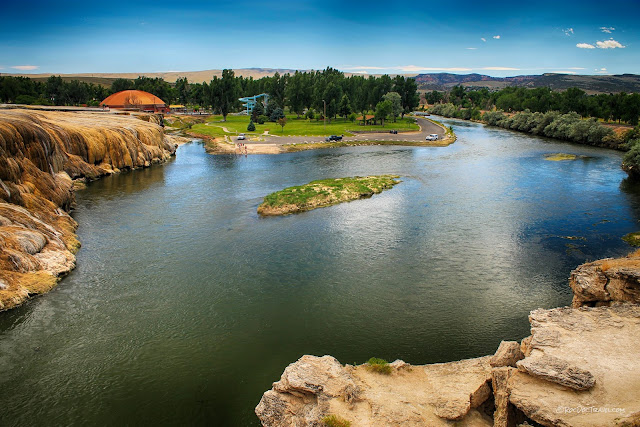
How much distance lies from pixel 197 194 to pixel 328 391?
4277 centimetres

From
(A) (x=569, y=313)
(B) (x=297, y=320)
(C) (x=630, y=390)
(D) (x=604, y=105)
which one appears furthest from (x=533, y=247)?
(D) (x=604, y=105)

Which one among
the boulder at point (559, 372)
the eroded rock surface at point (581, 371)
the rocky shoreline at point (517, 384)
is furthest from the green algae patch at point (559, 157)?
the boulder at point (559, 372)

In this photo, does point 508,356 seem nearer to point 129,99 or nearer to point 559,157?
point 559,157

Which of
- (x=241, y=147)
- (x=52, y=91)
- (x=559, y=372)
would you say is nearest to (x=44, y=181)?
(x=559, y=372)

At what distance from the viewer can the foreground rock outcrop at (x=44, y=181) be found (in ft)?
96.4

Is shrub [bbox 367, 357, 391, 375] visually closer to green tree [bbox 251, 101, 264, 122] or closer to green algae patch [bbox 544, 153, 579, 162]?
green algae patch [bbox 544, 153, 579, 162]

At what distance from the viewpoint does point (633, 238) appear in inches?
1467

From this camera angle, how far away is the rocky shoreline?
44.1ft

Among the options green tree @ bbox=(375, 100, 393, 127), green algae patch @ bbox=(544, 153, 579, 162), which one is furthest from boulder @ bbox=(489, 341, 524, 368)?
green tree @ bbox=(375, 100, 393, 127)

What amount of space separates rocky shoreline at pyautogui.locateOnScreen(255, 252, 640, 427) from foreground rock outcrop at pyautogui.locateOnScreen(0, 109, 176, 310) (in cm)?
2165

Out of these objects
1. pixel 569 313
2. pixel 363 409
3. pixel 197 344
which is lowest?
pixel 197 344

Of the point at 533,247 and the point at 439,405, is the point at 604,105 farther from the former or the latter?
the point at 439,405

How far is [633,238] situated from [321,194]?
30.3m

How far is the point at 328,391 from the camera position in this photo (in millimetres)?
16109
